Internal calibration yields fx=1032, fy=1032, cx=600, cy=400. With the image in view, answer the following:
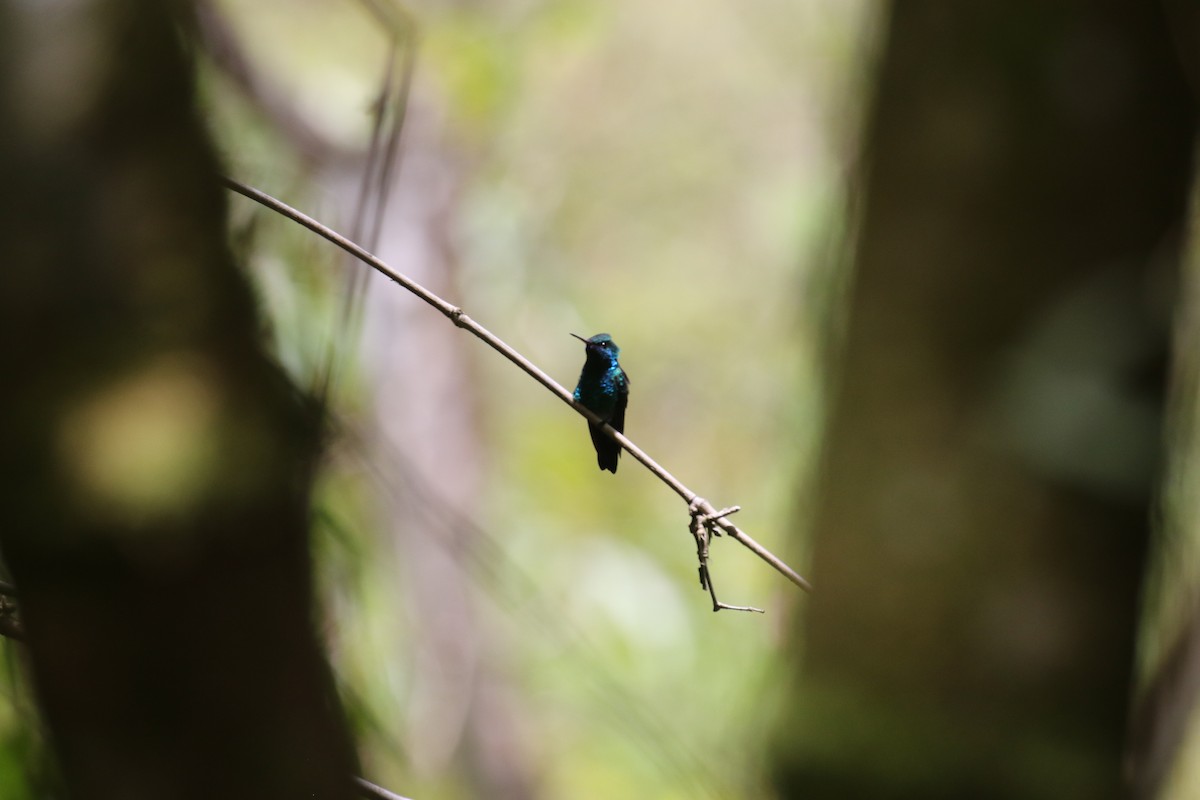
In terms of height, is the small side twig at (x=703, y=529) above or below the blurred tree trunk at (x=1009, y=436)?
above

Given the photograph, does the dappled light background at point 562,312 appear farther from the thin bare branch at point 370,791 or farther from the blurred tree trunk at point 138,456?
the blurred tree trunk at point 138,456

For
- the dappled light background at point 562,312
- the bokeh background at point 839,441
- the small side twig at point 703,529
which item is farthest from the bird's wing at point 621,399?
the bokeh background at point 839,441

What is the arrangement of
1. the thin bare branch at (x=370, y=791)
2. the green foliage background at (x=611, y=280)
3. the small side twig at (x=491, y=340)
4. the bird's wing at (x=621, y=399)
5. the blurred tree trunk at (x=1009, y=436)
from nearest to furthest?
1. the blurred tree trunk at (x=1009, y=436)
2. the thin bare branch at (x=370, y=791)
3. the small side twig at (x=491, y=340)
4. the bird's wing at (x=621, y=399)
5. the green foliage background at (x=611, y=280)

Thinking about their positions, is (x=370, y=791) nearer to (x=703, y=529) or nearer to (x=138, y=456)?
(x=138, y=456)

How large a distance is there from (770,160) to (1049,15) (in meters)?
10.3

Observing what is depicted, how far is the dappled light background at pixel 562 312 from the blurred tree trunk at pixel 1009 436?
114cm

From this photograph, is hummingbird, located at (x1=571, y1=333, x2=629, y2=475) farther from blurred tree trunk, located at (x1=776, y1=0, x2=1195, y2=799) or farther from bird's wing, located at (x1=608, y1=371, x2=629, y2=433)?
blurred tree trunk, located at (x1=776, y1=0, x2=1195, y2=799)

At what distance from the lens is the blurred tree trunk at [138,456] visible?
41.1 inches

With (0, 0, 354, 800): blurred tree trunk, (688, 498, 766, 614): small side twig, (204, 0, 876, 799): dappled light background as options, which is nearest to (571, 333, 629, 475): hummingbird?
(204, 0, 876, 799): dappled light background

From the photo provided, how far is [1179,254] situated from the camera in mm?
793

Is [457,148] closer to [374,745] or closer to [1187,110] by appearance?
[374,745]

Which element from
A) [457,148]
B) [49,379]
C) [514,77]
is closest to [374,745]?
[49,379]

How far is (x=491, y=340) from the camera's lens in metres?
1.77

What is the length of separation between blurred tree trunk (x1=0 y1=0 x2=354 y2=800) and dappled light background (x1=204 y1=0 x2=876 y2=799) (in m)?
0.76
